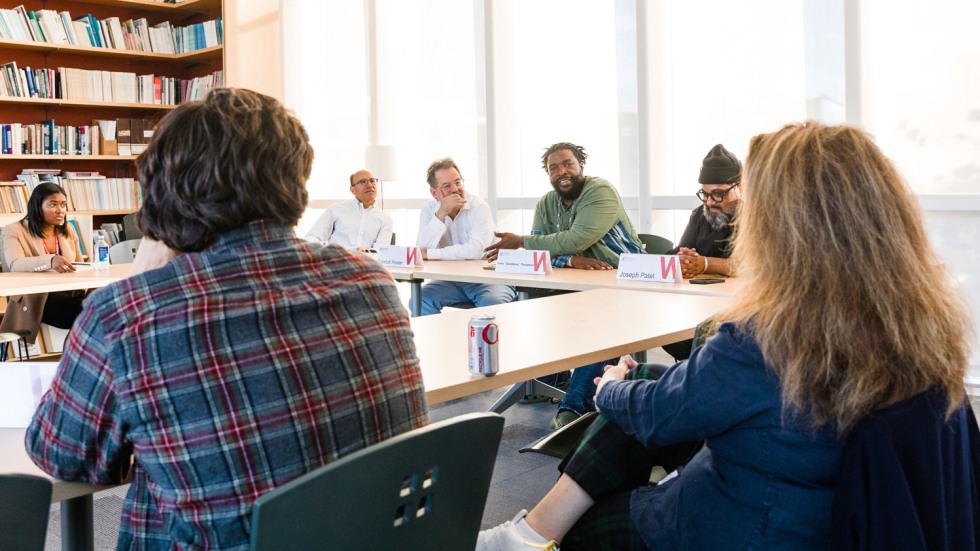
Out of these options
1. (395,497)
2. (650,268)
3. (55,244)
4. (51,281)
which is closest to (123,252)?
(55,244)

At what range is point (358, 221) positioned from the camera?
19.7 ft

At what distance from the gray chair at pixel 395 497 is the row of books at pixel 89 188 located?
20.8 ft

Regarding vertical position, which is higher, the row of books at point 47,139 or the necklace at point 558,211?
the row of books at point 47,139

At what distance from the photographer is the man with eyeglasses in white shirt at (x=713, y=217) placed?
3.72 m

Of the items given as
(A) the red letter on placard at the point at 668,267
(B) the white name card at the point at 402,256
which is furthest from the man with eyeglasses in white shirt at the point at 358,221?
(A) the red letter on placard at the point at 668,267

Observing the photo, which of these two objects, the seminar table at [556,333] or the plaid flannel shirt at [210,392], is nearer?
the plaid flannel shirt at [210,392]

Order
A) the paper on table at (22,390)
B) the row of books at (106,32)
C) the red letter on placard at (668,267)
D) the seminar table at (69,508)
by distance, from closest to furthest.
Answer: the seminar table at (69,508) < the paper on table at (22,390) < the red letter on placard at (668,267) < the row of books at (106,32)

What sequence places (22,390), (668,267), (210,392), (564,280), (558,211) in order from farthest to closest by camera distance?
(558,211)
(564,280)
(668,267)
(22,390)
(210,392)

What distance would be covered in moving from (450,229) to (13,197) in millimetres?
3628

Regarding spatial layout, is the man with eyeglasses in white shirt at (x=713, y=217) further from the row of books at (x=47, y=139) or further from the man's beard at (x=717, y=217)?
the row of books at (x=47, y=139)

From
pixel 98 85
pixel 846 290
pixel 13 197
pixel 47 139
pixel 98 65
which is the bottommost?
pixel 846 290

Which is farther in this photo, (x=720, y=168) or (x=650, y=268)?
(x=720, y=168)

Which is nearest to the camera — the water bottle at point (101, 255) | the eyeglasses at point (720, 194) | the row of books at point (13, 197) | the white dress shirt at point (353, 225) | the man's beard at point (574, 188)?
the eyeglasses at point (720, 194)

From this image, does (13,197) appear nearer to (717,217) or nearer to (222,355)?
(717,217)
